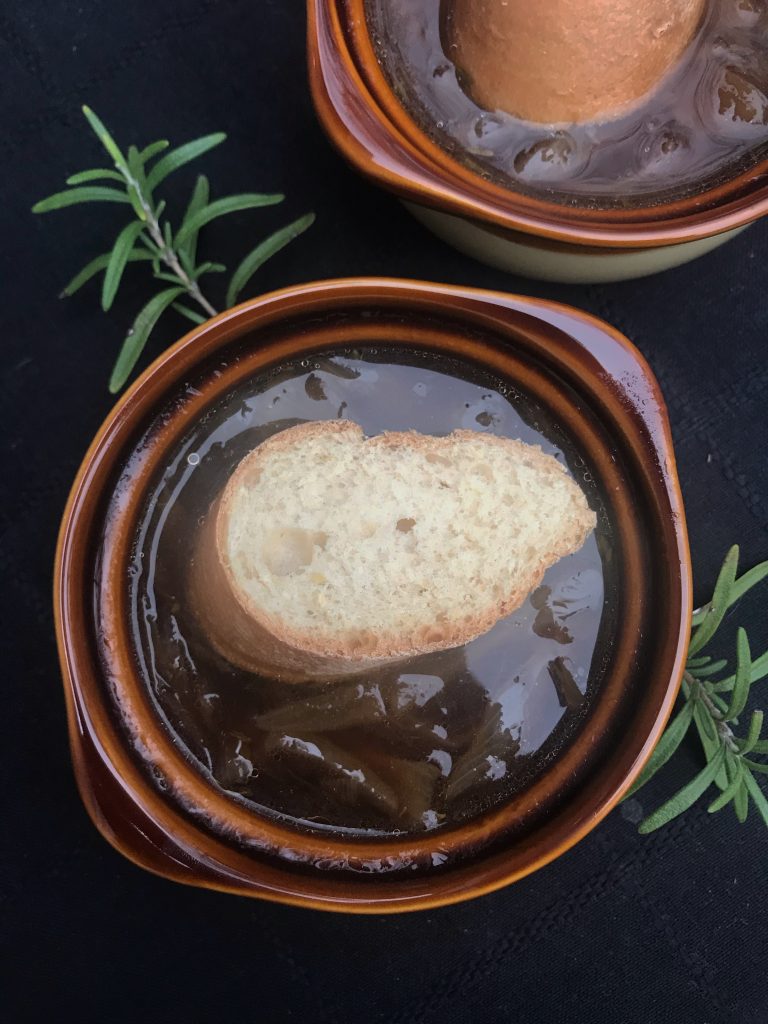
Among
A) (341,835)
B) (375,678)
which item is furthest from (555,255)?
(341,835)

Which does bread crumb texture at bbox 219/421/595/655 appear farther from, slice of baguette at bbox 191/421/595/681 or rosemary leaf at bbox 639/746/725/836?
rosemary leaf at bbox 639/746/725/836

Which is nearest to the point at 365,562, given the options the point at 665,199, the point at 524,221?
the point at 524,221

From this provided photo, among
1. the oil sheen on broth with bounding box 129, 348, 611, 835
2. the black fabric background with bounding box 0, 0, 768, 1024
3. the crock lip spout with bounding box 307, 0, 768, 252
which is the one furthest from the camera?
the black fabric background with bounding box 0, 0, 768, 1024

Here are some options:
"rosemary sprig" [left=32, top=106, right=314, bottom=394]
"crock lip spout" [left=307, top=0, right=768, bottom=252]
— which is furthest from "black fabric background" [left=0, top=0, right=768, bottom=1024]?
"crock lip spout" [left=307, top=0, right=768, bottom=252]

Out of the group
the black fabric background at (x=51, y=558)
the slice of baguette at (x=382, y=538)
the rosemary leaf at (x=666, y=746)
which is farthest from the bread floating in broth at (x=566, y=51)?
the rosemary leaf at (x=666, y=746)

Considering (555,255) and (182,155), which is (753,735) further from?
(182,155)

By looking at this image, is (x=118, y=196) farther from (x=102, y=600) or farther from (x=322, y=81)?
(x=102, y=600)

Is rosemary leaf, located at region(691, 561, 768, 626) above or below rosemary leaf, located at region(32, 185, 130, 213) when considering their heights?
below
